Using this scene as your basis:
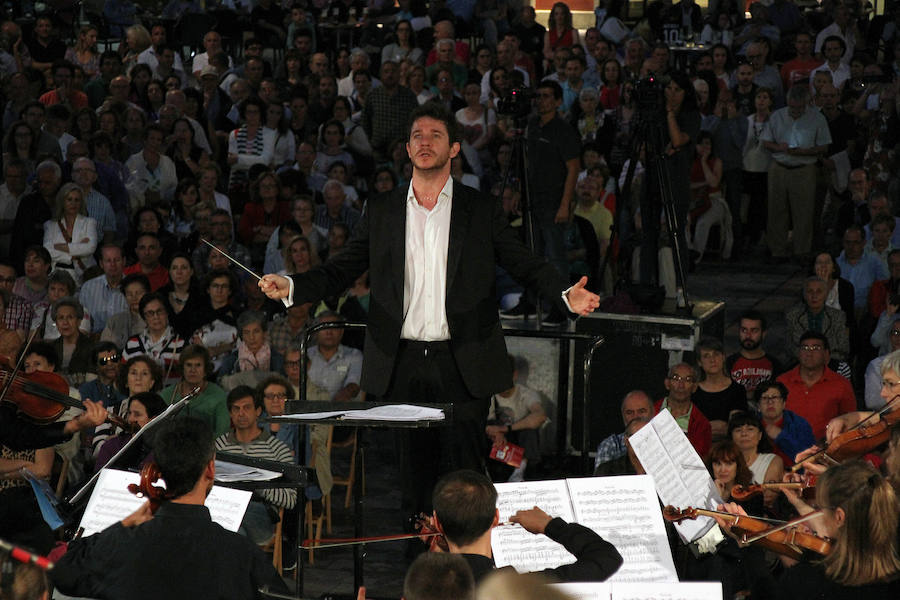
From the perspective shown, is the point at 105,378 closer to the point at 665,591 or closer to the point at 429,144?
the point at 429,144

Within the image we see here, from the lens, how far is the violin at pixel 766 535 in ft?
12.9

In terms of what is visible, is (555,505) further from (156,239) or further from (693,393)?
(156,239)

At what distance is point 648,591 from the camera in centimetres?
356

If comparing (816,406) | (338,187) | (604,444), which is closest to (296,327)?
(338,187)

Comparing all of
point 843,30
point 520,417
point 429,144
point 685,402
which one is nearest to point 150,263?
point 520,417

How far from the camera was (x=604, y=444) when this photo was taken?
21.1 ft

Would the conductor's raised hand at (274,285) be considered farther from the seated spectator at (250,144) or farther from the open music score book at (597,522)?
the seated spectator at (250,144)

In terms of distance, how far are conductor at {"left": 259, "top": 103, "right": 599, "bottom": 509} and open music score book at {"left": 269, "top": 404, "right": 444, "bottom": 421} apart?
0.39 meters

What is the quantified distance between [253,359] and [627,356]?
2.19 metres

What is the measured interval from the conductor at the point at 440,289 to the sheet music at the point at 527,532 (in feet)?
1.53

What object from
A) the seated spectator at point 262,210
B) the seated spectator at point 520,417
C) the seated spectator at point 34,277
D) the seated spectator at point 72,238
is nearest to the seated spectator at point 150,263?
the seated spectator at point 72,238

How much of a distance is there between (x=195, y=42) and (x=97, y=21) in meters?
1.30

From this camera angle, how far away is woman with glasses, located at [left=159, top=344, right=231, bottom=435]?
7203 millimetres

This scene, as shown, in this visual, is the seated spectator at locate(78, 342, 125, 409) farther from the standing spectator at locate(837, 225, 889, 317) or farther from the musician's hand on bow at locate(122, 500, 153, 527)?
the standing spectator at locate(837, 225, 889, 317)
